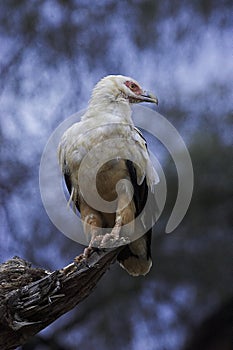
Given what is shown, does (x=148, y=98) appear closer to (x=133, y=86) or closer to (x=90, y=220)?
(x=133, y=86)

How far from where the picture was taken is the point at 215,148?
241 centimetres

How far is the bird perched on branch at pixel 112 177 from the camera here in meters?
2.03

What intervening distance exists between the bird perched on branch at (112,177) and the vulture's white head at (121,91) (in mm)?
37

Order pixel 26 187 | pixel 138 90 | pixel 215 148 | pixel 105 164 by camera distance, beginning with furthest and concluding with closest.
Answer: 1. pixel 26 187
2. pixel 215 148
3. pixel 138 90
4. pixel 105 164

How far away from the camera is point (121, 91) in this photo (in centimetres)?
224

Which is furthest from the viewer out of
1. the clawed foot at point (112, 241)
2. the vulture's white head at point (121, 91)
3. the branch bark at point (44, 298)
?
the vulture's white head at point (121, 91)

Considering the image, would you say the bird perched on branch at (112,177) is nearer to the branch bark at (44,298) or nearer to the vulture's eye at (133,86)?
the vulture's eye at (133,86)

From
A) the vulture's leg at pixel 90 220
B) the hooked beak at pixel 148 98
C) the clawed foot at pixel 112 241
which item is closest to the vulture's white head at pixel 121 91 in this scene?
the hooked beak at pixel 148 98

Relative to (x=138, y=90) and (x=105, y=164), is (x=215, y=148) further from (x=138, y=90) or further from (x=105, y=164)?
(x=105, y=164)

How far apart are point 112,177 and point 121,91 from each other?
14.7 inches

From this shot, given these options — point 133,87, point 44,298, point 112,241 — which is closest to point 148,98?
point 133,87

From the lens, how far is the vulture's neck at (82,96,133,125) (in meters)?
2.11

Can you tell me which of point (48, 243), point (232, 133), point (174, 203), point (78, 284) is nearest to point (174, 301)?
point (174, 203)

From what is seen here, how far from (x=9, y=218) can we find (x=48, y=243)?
21cm
